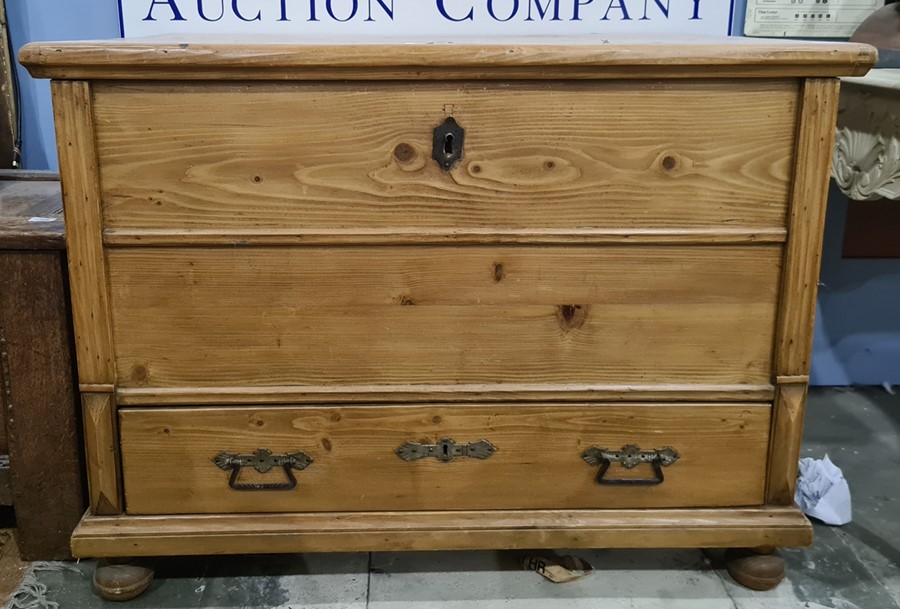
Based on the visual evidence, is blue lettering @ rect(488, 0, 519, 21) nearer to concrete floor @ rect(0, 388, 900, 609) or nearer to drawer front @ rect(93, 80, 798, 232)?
drawer front @ rect(93, 80, 798, 232)

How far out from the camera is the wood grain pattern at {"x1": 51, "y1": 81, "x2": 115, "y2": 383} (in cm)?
110

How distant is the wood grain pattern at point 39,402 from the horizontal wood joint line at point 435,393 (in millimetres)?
155

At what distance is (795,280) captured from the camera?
1.19m

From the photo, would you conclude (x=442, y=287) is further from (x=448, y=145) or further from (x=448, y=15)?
(x=448, y=15)

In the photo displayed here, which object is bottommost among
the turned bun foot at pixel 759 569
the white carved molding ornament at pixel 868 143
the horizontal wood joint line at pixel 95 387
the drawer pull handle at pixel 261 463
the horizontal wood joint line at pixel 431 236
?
the turned bun foot at pixel 759 569

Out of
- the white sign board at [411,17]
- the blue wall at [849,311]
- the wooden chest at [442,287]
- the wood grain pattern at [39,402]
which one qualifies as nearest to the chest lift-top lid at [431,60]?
the wooden chest at [442,287]

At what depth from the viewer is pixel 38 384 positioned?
130 centimetres

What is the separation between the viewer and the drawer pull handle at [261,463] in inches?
48.9

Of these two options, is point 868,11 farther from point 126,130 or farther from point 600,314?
point 126,130

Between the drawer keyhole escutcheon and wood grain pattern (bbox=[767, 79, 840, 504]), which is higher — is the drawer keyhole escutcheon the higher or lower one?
the higher one

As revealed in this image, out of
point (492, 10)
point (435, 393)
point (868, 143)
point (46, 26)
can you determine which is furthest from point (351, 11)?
point (868, 143)

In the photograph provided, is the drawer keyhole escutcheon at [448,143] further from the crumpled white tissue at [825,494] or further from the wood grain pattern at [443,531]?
the crumpled white tissue at [825,494]

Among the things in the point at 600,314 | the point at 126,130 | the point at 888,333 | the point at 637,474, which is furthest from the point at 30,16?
the point at 888,333

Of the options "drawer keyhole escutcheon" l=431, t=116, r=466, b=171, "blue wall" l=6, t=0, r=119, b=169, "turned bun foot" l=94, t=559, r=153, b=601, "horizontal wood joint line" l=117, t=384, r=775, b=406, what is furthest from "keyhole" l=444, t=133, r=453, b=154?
"blue wall" l=6, t=0, r=119, b=169
